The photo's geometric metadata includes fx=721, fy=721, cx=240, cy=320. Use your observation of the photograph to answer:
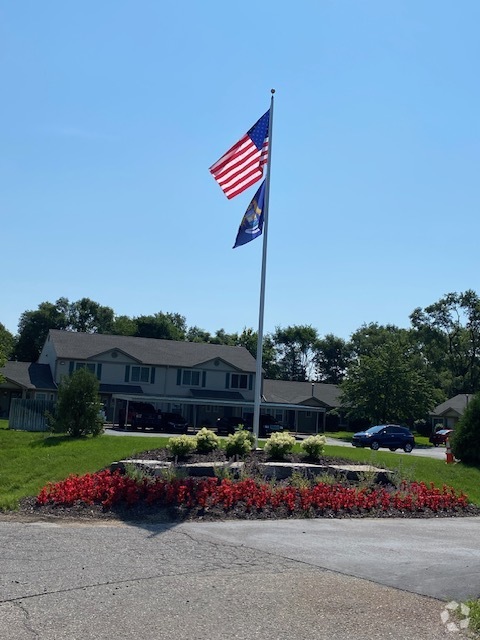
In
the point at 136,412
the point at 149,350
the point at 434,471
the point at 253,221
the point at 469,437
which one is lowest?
the point at 434,471

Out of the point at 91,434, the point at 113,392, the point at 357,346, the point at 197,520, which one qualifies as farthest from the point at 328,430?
the point at 197,520

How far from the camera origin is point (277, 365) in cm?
11288

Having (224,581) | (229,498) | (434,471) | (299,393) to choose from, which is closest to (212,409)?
(299,393)

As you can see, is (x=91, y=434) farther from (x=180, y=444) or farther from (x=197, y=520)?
(x=197, y=520)

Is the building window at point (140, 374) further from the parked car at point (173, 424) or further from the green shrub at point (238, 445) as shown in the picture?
the green shrub at point (238, 445)

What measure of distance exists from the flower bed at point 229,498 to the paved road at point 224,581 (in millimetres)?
1176

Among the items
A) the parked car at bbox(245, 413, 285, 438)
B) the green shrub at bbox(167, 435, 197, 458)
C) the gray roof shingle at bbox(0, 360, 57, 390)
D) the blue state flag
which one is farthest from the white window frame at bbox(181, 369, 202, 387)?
the green shrub at bbox(167, 435, 197, 458)

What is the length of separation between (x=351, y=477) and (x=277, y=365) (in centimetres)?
9724

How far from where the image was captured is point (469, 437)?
71.8ft

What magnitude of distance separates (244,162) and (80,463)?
28.0 feet

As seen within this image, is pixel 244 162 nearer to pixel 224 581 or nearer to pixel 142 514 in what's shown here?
pixel 142 514

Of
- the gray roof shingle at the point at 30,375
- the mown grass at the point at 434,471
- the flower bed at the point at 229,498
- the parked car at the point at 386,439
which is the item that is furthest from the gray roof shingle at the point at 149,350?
the flower bed at the point at 229,498

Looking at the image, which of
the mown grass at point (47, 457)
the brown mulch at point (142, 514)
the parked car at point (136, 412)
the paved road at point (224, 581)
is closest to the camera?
the paved road at point (224, 581)

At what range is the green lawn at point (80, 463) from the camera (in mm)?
16141
